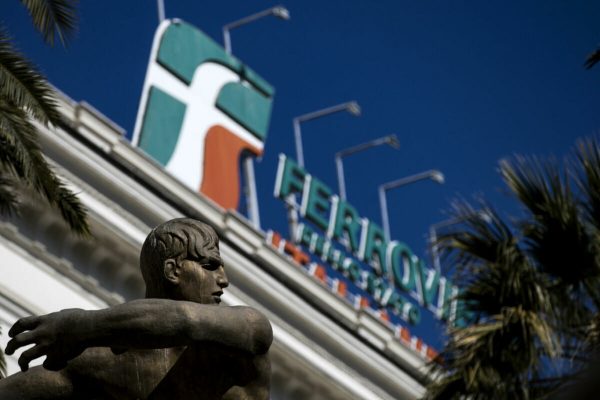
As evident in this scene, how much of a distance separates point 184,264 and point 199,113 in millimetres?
35647

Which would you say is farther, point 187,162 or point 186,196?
point 187,162

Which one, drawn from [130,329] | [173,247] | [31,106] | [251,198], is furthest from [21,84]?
[251,198]

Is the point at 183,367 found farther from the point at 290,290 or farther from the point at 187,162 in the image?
the point at 187,162

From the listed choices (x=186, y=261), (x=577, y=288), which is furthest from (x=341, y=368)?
(x=186, y=261)

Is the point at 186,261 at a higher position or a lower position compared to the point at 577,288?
lower

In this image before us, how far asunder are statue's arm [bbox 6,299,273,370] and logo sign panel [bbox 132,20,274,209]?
107 ft

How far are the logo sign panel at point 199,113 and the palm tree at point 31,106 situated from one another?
21.6 m

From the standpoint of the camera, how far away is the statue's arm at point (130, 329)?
6.09 m

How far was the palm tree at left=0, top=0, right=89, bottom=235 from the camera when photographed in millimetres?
16281

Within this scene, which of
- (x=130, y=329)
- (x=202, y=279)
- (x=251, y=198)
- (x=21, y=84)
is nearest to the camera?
(x=130, y=329)

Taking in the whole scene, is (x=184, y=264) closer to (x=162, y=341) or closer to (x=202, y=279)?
(x=202, y=279)

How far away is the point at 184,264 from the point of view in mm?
6465

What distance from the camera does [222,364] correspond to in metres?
6.31

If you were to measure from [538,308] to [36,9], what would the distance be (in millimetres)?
5202
